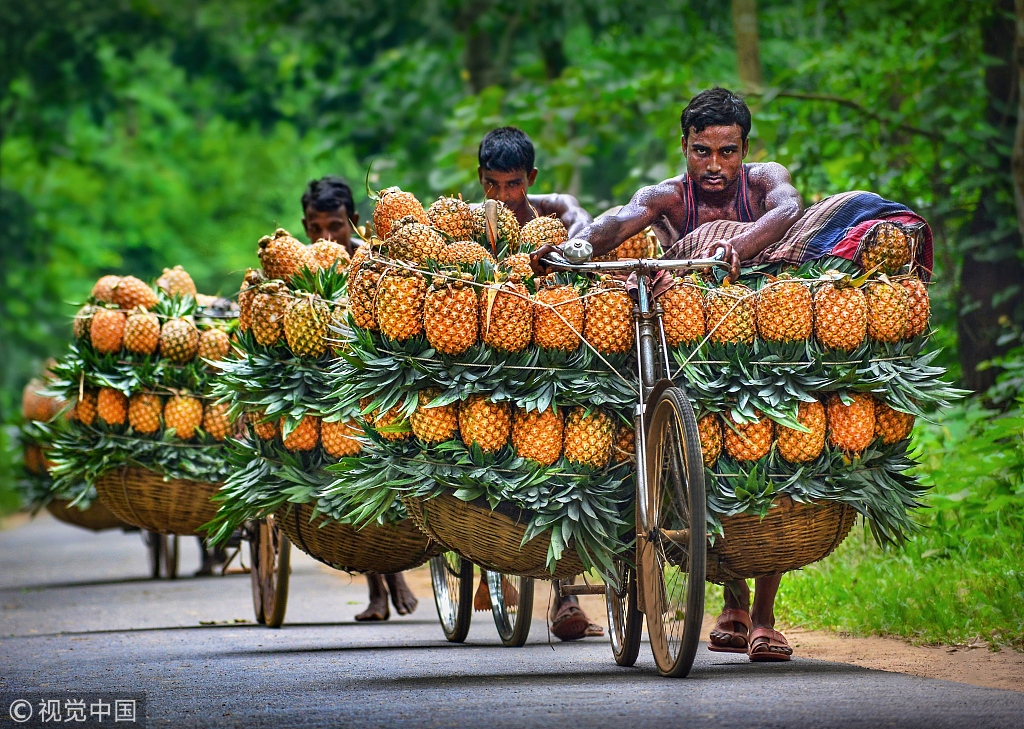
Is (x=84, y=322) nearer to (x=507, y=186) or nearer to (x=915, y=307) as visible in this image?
(x=507, y=186)

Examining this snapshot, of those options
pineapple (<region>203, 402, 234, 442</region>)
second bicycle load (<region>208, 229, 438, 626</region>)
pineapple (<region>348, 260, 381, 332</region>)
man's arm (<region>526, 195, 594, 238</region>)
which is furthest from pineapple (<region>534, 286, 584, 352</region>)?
pineapple (<region>203, 402, 234, 442</region>)

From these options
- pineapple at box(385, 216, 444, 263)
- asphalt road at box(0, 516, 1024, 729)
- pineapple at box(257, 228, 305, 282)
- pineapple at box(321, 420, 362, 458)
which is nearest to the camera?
asphalt road at box(0, 516, 1024, 729)

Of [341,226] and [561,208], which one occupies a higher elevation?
[341,226]

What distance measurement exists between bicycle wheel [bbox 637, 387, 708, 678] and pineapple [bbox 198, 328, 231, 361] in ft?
15.2

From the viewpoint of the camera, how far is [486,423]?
6.49 metres

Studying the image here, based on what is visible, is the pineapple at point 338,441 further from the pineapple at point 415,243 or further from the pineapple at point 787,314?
the pineapple at point 787,314

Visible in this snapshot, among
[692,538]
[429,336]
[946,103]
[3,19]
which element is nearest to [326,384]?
[429,336]

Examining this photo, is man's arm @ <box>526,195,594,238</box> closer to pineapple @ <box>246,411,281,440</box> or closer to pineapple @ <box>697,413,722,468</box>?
pineapple @ <box>246,411,281,440</box>

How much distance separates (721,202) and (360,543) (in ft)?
8.16

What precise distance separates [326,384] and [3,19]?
17.1 meters

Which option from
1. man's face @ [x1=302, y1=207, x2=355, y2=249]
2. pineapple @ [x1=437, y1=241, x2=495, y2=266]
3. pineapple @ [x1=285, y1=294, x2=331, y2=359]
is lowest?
pineapple @ [x1=285, y1=294, x2=331, y2=359]

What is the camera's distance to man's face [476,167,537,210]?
8242mm

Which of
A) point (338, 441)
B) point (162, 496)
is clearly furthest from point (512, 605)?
point (162, 496)

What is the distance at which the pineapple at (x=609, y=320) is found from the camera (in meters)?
6.52
